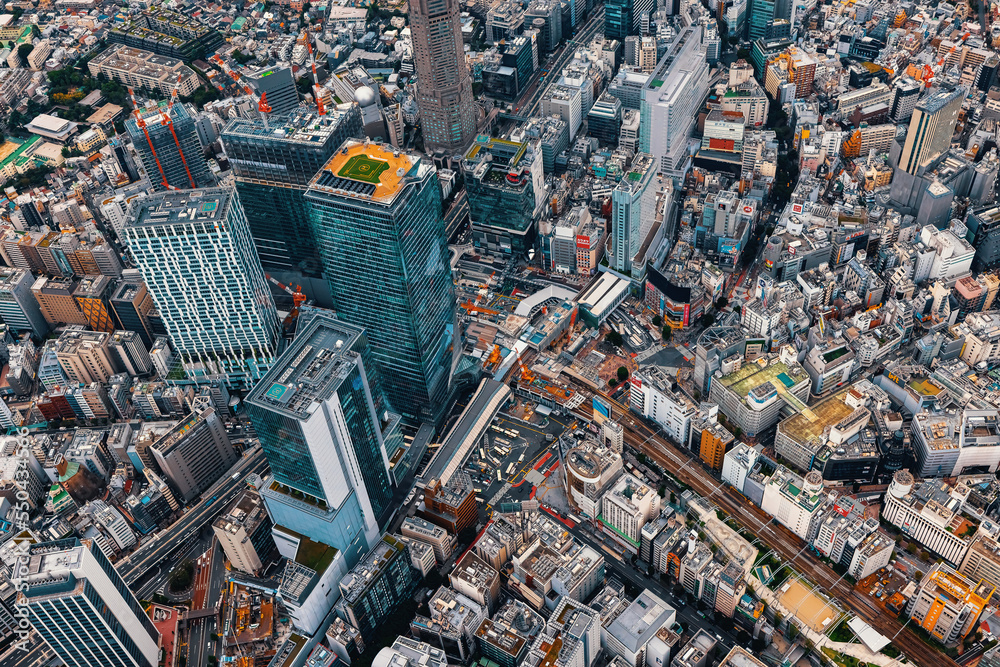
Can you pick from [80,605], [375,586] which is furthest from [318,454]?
[80,605]

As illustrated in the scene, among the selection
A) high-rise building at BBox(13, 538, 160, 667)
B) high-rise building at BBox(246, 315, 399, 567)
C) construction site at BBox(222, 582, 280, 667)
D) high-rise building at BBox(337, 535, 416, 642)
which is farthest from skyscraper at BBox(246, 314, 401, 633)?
high-rise building at BBox(13, 538, 160, 667)

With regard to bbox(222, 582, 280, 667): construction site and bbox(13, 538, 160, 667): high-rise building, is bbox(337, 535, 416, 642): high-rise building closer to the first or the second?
bbox(222, 582, 280, 667): construction site

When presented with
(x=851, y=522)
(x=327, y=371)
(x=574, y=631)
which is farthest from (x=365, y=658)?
(x=851, y=522)

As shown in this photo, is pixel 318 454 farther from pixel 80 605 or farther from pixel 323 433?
pixel 80 605

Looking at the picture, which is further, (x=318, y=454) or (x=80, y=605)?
(x=318, y=454)

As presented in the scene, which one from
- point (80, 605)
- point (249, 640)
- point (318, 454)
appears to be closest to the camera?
point (80, 605)

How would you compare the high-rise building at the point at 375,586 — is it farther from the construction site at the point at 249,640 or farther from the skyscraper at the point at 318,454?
the construction site at the point at 249,640
